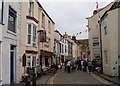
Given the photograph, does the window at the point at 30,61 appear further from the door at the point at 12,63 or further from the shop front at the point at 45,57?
the shop front at the point at 45,57

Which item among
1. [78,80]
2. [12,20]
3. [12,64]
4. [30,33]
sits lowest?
[78,80]

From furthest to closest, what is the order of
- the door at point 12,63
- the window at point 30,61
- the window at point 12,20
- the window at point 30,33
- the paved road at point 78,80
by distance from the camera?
the window at point 30,33, the window at point 30,61, the paved road at point 78,80, the door at point 12,63, the window at point 12,20

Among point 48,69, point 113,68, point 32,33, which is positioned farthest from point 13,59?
point 48,69

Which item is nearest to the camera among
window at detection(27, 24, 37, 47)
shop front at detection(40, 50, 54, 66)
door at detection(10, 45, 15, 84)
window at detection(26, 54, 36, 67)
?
door at detection(10, 45, 15, 84)

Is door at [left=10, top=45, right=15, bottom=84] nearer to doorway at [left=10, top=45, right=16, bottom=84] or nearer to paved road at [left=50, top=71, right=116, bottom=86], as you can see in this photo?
doorway at [left=10, top=45, right=16, bottom=84]

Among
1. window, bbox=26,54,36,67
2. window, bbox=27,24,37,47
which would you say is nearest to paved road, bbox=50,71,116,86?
window, bbox=26,54,36,67

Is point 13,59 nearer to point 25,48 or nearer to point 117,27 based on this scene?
point 25,48

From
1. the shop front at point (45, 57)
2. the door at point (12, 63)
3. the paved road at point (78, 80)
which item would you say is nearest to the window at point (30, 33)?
the paved road at point (78, 80)

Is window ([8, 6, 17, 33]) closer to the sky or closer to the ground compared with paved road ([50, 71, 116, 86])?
closer to the sky

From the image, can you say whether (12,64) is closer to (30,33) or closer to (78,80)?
(30,33)

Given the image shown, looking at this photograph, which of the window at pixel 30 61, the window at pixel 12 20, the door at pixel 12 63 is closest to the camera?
the window at pixel 12 20

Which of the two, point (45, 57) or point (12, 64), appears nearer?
point (12, 64)

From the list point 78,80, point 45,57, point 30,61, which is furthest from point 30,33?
point 45,57

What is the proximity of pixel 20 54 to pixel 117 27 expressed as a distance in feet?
30.4
